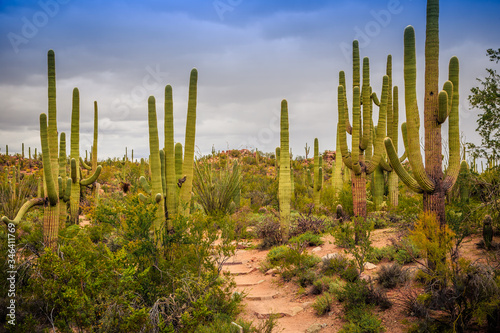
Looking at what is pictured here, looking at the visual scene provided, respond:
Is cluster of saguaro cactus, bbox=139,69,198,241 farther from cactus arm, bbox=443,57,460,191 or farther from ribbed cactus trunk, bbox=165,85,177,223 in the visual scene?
cactus arm, bbox=443,57,460,191

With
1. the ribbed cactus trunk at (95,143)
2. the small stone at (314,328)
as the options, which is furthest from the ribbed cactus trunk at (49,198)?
the ribbed cactus trunk at (95,143)

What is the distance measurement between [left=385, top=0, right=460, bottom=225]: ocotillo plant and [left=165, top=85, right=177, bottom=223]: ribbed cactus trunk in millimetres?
4086

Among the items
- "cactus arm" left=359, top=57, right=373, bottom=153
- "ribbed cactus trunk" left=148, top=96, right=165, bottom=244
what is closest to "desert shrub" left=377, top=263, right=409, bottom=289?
"cactus arm" left=359, top=57, right=373, bottom=153

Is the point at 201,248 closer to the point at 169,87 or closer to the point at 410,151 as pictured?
the point at 169,87

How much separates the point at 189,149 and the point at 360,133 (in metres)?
4.21

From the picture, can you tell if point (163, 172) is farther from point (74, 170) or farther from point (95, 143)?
point (95, 143)

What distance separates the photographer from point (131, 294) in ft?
15.1

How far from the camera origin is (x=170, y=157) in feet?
23.6

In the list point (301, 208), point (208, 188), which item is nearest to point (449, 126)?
point (301, 208)

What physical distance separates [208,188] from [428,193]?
8714 mm

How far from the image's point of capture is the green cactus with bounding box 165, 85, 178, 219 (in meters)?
7.07

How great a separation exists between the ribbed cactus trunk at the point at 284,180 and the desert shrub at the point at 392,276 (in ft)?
11.2

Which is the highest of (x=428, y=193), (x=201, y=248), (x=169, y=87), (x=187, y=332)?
(x=169, y=87)

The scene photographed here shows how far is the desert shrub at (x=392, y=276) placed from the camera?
20.6 ft
